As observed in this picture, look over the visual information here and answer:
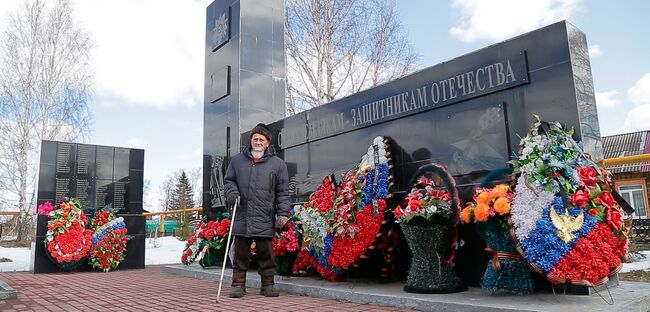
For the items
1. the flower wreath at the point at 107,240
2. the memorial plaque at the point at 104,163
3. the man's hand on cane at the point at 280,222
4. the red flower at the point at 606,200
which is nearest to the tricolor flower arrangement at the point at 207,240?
the flower wreath at the point at 107,240

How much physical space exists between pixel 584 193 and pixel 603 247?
0.39 m

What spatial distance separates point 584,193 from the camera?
328cm

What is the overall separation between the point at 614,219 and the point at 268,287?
124 inches

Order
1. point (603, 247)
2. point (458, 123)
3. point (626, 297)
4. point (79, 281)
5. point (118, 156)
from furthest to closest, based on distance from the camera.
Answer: point (118, 156) → point (79, 281) → point (458, 123) → point (626, 297) → point (603, 247)

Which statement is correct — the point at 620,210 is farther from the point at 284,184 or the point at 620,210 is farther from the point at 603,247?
the point at 284,184

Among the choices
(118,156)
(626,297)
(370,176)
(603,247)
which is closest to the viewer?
(603,247)

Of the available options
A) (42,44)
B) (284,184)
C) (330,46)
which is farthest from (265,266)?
(42,44)

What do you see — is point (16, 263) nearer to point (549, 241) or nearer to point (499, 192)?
point (499, 192)

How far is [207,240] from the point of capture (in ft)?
24.7

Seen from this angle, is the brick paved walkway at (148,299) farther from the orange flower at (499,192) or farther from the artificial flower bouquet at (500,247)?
the orange flower at (499,192)

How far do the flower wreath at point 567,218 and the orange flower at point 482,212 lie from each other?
0.63 ft

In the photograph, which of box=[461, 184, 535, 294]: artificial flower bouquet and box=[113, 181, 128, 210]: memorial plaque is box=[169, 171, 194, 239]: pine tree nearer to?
box=[113, 181, 128, 210]: memorial plaque

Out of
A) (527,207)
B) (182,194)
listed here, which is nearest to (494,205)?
(527,207)

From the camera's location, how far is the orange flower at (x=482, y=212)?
3566 millimetres
